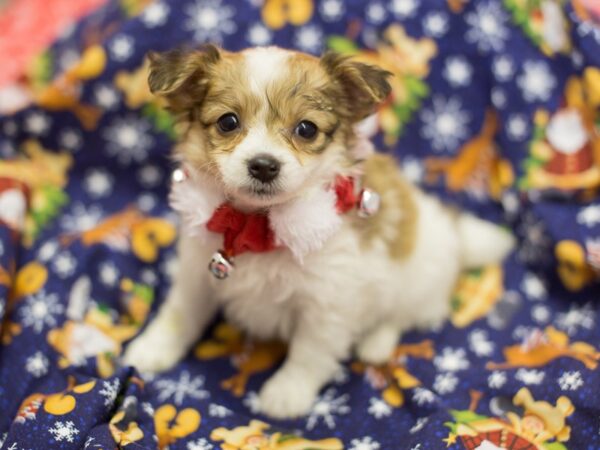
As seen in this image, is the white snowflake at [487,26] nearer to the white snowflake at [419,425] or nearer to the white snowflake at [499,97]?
the white snowflake at [499,97]

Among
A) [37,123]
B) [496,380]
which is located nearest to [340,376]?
[496,380]

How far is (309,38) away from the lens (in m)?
3.89

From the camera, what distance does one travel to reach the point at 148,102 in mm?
3969

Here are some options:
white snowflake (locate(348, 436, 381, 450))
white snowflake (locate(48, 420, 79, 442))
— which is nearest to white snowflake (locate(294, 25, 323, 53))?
white snowflake (locate(348, 436, 381, 450))

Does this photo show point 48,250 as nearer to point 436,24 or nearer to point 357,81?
point 357,81

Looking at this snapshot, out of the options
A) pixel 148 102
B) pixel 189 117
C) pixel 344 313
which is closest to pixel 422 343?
pixel 344 313

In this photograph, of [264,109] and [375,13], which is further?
[375,13]

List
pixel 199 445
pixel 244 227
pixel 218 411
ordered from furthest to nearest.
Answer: pixel 218 411 → pixel 199 445 → pixel 244 227

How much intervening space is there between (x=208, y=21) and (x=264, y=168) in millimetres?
1864

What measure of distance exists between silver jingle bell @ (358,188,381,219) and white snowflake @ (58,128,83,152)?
2180mm

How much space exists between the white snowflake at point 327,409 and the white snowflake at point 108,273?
131 cm

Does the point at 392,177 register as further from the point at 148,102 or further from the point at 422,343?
the point at 148,102

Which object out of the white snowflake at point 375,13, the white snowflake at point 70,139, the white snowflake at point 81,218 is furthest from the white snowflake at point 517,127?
the white snowflake at point 70,139

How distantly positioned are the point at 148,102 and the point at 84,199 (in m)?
0.76
